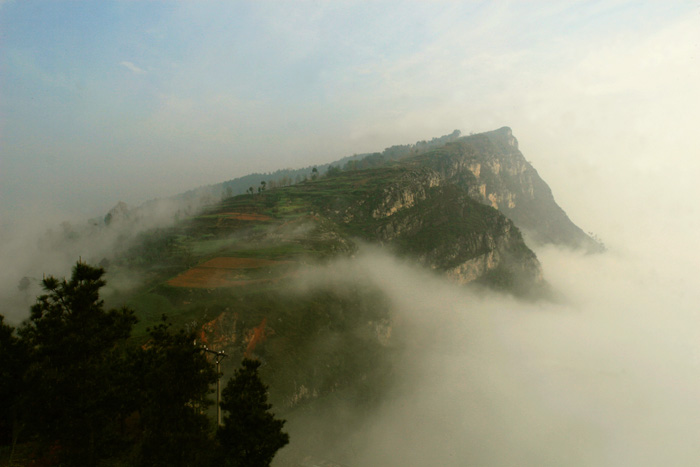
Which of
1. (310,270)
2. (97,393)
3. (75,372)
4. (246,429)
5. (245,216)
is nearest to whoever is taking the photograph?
(75,372)

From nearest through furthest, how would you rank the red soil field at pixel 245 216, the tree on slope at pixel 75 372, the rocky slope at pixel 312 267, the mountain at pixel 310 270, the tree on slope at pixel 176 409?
the tree on slope at pixel 75 372 → the tree on slope at pixel 176 409 → the mountain at pixel 310 270 → the rocky slope at pixel 312 267 → the red soil field at pixel 245 216

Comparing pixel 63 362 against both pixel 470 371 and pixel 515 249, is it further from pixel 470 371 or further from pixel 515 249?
pixel 515 249

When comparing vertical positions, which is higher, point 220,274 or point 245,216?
point 245,216

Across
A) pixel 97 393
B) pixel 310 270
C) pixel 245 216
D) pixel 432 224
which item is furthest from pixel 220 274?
pixel 432 224

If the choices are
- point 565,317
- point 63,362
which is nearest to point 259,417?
point 63,362

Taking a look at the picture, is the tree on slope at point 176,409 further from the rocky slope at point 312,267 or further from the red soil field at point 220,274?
the red soil field at point 220,274

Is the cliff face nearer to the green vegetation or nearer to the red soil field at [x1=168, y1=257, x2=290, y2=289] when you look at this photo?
the red soil field at [x1=168, y1=257, x2=290, y2=289]

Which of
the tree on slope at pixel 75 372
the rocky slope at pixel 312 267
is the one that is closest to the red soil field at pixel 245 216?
the rocky slope at pixel 312 267

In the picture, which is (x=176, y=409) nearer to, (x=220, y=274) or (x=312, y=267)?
(x=220, y=274)

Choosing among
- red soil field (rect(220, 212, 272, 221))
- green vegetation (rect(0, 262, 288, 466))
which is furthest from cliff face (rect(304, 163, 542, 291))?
green vegetation (rect(0, 262, 288, 466))
